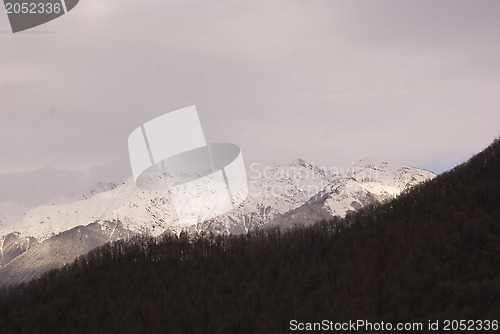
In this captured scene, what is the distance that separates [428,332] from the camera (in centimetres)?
19838

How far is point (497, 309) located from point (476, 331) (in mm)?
31216

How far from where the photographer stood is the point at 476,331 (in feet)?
541

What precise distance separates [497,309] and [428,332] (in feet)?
75.9

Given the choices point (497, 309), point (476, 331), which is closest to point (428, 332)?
point (497, 309)

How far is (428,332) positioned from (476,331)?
35.1m

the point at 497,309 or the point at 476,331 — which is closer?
the point at 476,331

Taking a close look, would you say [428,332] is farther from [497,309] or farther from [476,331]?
[476,331]

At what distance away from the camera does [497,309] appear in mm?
191125

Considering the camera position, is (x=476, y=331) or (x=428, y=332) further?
(x=428, y=332)

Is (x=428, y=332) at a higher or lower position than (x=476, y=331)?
lower
